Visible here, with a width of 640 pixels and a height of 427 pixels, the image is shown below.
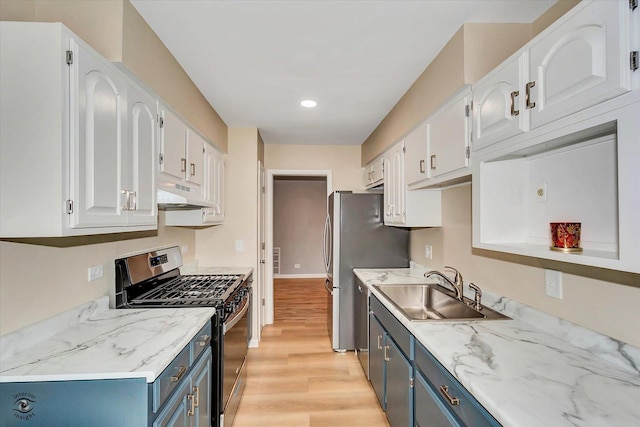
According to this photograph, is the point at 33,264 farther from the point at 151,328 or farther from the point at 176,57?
the point at 176,57

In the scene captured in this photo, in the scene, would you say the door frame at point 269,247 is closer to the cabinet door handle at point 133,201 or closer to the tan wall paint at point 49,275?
the tan wall paint at point 49,275

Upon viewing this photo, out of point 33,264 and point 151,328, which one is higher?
point 33,264

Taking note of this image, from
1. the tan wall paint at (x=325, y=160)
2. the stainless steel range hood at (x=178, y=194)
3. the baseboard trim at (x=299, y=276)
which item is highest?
the tan wall paint at (x=325, y=160)

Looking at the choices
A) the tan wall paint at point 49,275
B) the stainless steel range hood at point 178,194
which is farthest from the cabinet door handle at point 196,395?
the stainless steel range hood at point 178,194

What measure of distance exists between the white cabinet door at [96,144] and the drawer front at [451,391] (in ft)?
5.00

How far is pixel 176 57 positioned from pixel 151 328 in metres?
1.65

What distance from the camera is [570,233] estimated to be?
46.3 inches

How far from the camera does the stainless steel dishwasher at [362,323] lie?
2795 millimetres

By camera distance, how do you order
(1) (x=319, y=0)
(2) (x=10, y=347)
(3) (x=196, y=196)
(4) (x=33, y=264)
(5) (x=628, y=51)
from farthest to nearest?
(3) (x=196, y=196), (1) (x=319, y=0), (4) (x=33, y=264), (2) (x=10, y=347), (5) (x=628, y=51)

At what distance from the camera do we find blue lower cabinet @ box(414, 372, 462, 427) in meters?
1.26

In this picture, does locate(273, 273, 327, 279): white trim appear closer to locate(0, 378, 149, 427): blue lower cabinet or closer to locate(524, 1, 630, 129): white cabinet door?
locate(0, 378, 149, 427): blue lower cabinet

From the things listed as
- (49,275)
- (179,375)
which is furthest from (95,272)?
(179,375)

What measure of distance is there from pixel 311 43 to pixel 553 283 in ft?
5.87

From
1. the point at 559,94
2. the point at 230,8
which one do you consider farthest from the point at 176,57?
the point at 559,94
